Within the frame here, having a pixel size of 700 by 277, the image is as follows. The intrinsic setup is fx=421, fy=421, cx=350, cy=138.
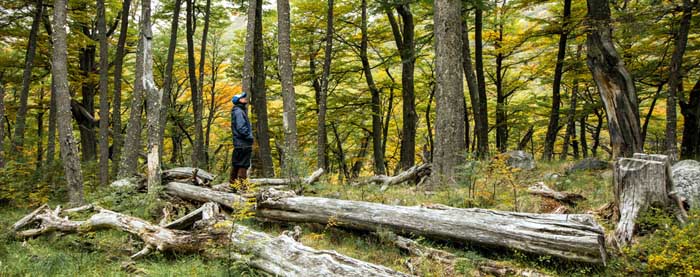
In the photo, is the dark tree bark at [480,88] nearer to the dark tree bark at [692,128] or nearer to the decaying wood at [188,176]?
the dark tree bark at [692,128]

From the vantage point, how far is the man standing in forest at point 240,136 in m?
8.79

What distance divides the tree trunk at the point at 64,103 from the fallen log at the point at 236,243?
168 cm

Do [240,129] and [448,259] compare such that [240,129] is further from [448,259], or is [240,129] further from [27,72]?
[27,72]

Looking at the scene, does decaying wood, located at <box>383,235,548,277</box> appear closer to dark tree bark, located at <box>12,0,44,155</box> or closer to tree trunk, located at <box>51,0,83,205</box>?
tree trunk, located at <box>51,0,83,205</box>

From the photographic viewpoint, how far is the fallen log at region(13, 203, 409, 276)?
4535mm

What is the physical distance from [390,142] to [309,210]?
84.4 ft

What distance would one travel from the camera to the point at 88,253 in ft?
20.7

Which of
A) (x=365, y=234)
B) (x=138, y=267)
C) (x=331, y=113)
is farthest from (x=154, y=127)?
(x=331, y=113)

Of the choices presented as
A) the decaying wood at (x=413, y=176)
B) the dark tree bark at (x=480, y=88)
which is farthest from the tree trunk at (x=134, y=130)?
the dark tree bark at (x=480, y=88)

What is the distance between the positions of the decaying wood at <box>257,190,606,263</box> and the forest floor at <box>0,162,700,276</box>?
0.17 meters

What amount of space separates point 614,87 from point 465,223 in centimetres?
586

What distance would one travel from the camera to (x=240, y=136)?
28.9ft

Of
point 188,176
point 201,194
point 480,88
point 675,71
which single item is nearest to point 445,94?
point 201,194

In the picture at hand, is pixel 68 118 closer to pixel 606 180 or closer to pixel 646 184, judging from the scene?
pixel 646 184
